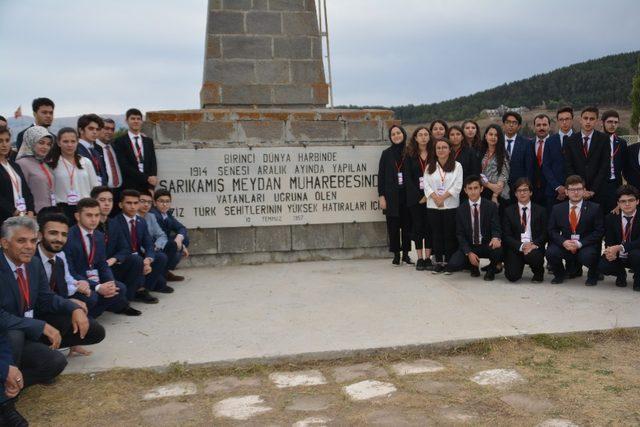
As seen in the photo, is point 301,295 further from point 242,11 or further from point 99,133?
A: point 242,11

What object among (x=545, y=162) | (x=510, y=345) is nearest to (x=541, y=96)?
(x=545, y=162)

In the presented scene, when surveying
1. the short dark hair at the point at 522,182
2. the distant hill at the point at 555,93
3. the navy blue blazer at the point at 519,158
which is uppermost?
the distant hill at the point at 555,93

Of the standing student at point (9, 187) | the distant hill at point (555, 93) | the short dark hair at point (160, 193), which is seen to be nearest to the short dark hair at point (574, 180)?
the short dark hair at point (160, 193)

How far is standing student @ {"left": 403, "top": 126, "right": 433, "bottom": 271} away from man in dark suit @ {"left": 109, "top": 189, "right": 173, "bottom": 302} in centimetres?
262

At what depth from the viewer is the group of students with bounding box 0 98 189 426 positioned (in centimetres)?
333

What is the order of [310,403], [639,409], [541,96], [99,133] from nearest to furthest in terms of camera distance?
[639,409]
[310,403]
[99,133]
[541,96]

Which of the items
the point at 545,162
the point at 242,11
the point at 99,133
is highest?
the point at 242,11

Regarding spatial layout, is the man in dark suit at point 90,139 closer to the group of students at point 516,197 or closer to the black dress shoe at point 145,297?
the black dress shoe at point 145,297

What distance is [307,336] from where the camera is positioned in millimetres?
4156

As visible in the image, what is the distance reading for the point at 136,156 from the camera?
631cm

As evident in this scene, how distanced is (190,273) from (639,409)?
179 inches

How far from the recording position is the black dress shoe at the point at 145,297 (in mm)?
5195

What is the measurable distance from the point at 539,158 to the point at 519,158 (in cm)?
26

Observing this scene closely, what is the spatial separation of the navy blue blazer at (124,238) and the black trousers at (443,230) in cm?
276
